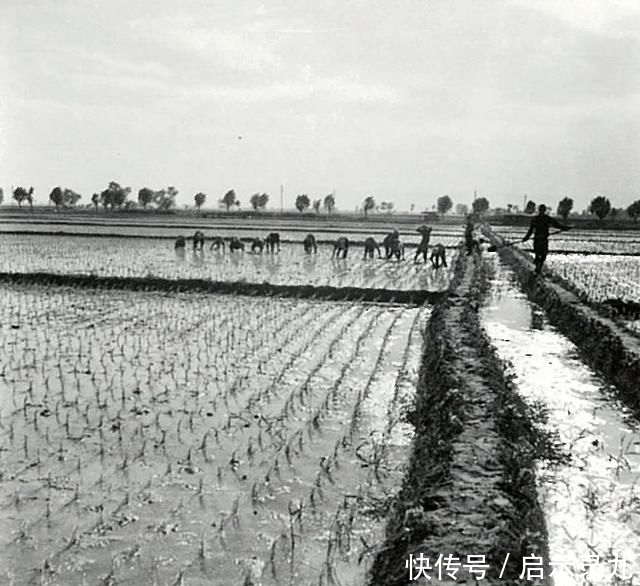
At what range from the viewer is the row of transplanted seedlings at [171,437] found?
335cm

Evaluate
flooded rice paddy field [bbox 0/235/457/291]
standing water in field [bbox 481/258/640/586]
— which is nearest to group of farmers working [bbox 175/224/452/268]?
flooded rice paddy field [bbox 0/235/457/291]

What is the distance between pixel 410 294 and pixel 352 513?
30.7ft

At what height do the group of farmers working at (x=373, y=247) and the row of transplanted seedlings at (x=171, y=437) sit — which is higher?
the group of farmers working at (x=373, y=247)

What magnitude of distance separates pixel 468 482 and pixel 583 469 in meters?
1.16

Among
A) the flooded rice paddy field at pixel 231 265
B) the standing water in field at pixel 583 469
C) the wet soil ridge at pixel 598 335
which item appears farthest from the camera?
the flooded rice paddy field at pixel 231 265

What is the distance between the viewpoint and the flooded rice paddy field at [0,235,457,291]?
589 inches

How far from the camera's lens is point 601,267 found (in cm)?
1831

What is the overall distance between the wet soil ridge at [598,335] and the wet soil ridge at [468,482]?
1312 mm

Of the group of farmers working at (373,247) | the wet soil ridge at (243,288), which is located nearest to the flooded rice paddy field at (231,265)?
the group of farmers working at (373,247)

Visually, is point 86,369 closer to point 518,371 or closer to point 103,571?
point 103,571

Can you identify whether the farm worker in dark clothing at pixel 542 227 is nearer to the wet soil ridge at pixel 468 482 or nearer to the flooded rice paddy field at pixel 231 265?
the flooded rice paddy field at pixel 231 265

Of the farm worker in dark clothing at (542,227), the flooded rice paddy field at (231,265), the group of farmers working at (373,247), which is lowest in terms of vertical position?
the flooded rice paddy field at (231,265)

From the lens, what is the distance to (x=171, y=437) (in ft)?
16.2

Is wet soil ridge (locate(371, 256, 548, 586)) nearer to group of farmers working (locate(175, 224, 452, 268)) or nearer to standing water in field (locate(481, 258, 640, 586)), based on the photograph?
standing water in field (locate(481, 258, 640, 586))
